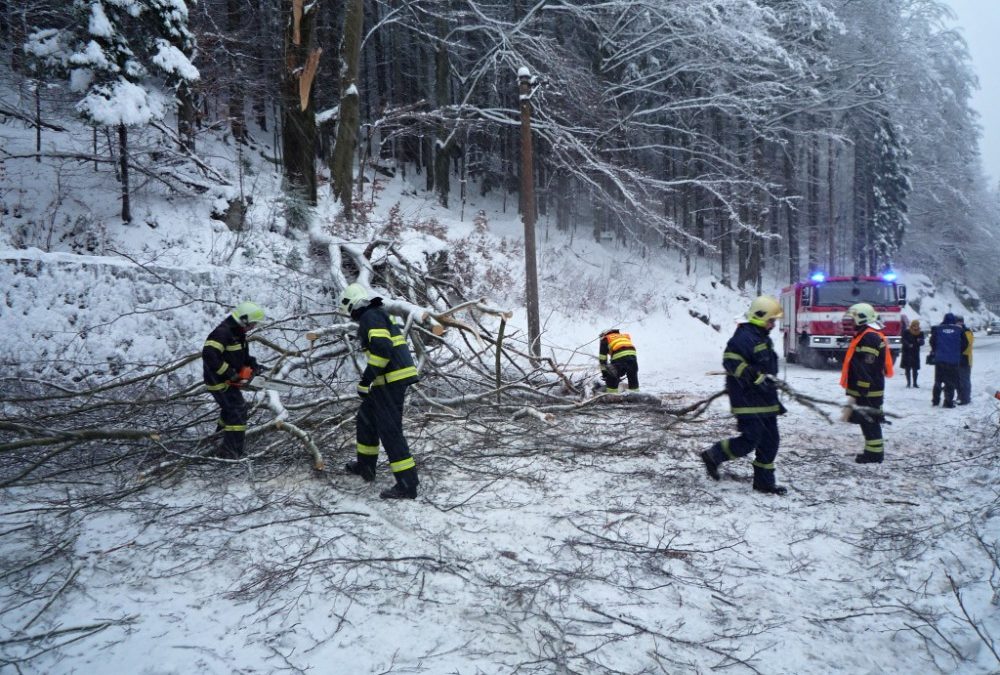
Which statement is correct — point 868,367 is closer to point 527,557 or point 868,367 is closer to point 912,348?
point 527,557

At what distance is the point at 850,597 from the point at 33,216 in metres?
12.6

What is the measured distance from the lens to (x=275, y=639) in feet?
9.10

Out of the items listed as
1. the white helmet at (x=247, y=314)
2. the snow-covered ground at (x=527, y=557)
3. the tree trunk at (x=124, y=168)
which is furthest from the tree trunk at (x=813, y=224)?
the white helmet at (x=247, y=314)

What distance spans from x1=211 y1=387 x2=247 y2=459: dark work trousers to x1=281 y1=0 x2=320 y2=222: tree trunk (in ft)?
23.2

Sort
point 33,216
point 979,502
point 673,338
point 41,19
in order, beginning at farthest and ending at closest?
point 673,338, point 41,19, point 33,216, point 979,502

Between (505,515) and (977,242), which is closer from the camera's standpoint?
(505,515)

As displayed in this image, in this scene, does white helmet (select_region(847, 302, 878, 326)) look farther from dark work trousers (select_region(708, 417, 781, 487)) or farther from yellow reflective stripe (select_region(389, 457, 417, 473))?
yellow reflective stripe (select_region(389, 457, 417, 473))

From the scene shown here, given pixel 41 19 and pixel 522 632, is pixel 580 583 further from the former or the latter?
pixel 41 19

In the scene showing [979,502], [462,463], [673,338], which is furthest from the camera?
[673,338]

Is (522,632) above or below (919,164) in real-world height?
below

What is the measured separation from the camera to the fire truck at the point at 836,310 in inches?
517

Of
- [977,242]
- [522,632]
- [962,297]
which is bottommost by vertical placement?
[522,632]

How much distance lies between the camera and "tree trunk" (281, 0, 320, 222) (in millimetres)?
11789

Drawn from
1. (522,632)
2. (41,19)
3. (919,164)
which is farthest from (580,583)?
(919,164)
